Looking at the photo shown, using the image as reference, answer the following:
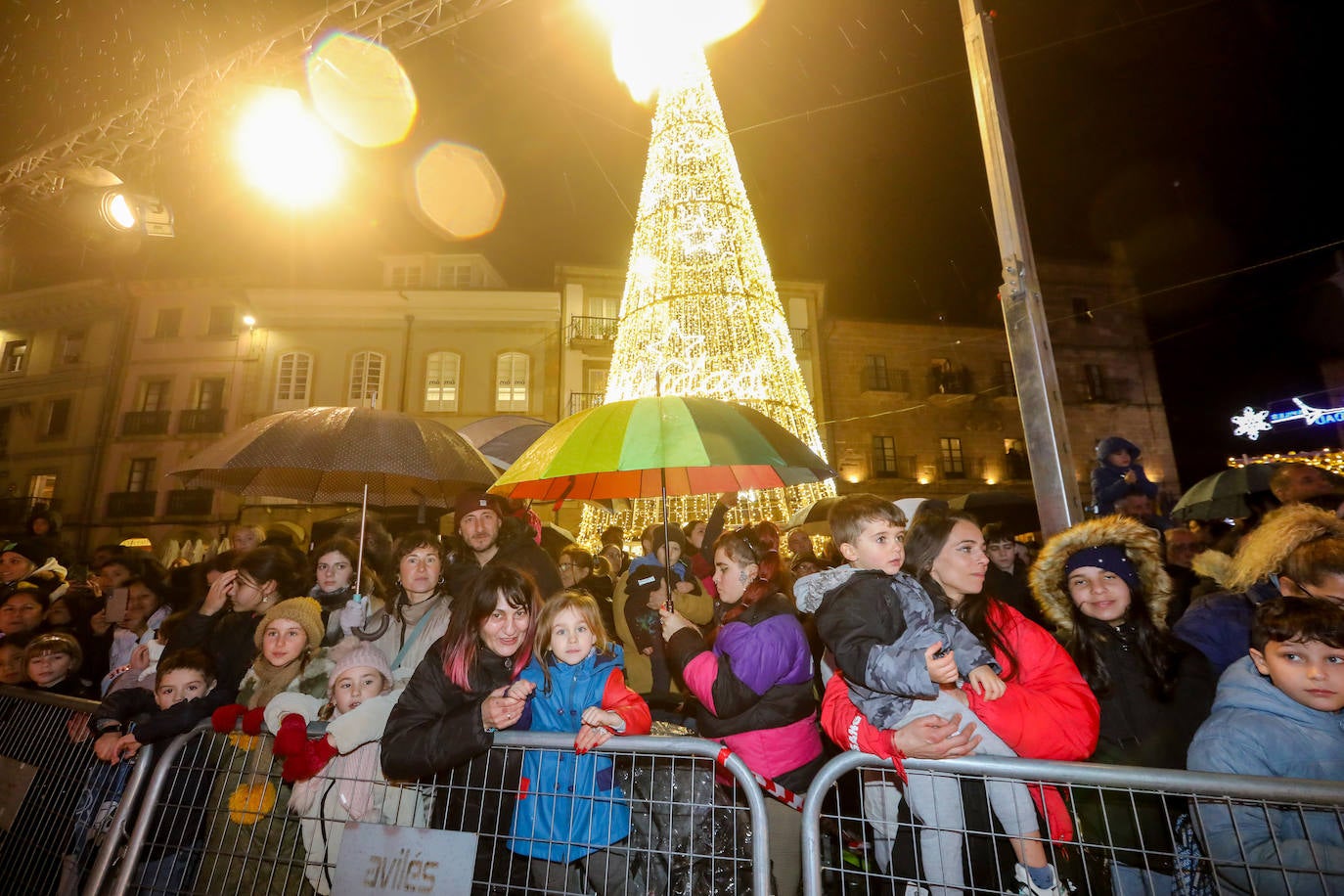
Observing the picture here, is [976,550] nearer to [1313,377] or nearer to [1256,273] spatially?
[1256,273]

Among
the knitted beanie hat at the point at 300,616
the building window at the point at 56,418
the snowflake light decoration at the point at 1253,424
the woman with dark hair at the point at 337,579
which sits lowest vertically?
the knitted beanie hat at the point at 300,616

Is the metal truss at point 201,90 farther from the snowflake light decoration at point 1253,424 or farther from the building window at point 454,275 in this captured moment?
the snowflake light decoration at point 1253,424

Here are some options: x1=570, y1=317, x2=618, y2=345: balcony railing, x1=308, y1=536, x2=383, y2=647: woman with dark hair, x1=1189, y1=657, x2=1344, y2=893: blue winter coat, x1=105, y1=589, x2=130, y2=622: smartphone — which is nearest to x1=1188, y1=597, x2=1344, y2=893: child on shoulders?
x1=1189, y1=657, x2=1344, y2=893: blue winter coat

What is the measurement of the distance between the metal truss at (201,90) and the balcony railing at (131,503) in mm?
14267

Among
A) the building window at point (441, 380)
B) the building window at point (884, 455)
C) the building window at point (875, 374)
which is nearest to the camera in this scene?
the building window at point (441, 380)

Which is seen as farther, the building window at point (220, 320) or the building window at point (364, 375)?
the building window at point (220, 320)

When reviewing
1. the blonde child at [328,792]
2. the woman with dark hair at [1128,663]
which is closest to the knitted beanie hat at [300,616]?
the blonde child at [328,792]

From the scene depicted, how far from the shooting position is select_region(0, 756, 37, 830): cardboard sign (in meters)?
2.75

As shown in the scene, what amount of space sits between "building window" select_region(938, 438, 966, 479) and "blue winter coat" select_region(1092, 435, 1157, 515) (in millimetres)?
20348

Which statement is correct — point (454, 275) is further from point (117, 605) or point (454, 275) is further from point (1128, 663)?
point (1128, 663)

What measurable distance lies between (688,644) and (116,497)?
2743cm

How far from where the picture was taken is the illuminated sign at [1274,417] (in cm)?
1587

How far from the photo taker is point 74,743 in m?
3.06

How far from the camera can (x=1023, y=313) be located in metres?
4.11
